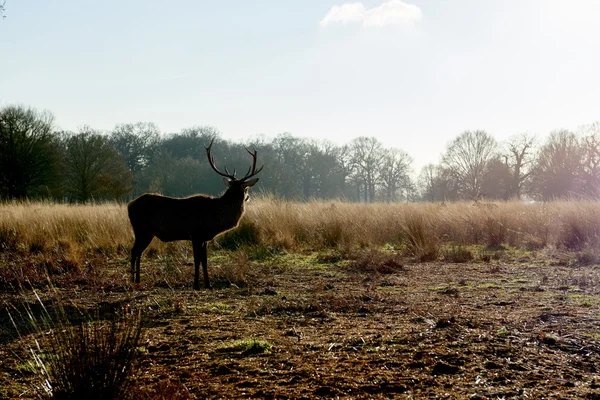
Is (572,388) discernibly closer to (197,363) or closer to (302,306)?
(197,363)

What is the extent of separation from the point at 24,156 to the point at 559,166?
116 feet

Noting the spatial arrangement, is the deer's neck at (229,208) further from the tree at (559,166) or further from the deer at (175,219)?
the tree at (559,166)

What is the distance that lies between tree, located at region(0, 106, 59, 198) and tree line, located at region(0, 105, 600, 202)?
48mm

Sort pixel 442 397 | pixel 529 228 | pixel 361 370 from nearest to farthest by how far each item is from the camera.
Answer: pixel 442 397 < pixel 361 370 < pixel 529 228

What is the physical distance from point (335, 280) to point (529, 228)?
6.45 meters

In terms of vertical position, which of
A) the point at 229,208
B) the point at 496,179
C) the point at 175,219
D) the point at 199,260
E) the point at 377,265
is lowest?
the point at 377,265

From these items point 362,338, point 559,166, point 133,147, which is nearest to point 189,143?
point 133,147

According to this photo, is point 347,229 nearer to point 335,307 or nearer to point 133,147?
point 335,307

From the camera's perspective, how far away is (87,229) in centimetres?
1163

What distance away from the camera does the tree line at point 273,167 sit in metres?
27.4

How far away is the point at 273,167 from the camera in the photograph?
154 feet

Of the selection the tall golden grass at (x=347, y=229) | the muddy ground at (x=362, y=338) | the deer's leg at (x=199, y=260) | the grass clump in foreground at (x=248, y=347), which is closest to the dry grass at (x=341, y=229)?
the tall golden grass at (x=347, y=229)

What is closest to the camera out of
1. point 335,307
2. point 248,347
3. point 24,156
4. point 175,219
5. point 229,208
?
point 248,347

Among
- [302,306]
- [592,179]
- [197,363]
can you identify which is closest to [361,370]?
[197,363]
